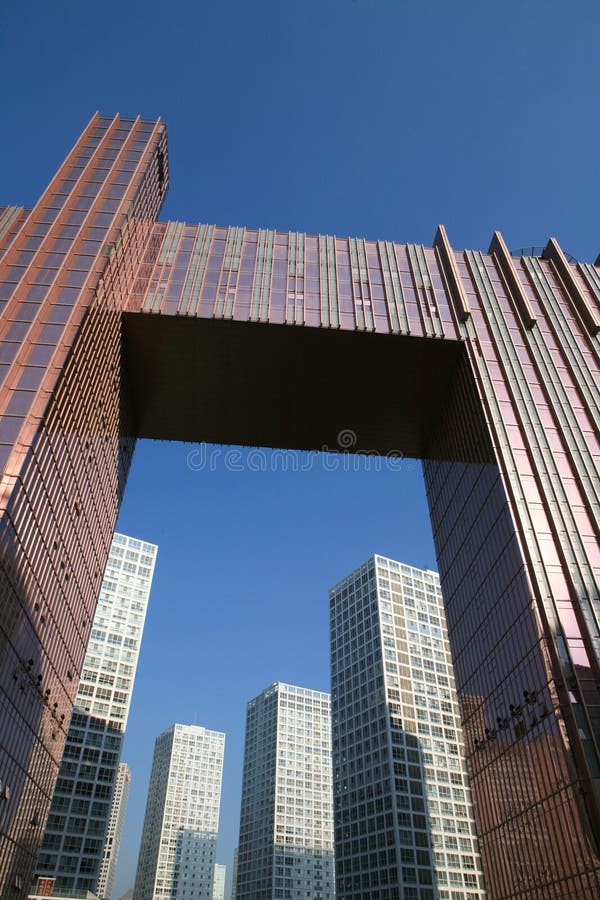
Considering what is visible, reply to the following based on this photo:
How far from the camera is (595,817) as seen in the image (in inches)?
1092

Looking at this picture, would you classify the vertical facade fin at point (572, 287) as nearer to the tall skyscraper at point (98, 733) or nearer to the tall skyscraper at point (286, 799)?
the tall skyscraper at point (98, 733)

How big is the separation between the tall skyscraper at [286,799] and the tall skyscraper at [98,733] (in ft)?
168

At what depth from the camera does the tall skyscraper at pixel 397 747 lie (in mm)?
90188

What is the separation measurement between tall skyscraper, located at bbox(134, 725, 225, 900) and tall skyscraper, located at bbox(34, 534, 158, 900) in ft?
265

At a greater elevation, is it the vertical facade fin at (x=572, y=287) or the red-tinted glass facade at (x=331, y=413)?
the vertical facade fin at (x=572, y=287)

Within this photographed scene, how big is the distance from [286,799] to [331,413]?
12368 centimetres

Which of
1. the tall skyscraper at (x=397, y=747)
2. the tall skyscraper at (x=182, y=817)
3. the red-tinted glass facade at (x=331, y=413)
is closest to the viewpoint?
the red-tinted glass facade at (x=331, y=413)

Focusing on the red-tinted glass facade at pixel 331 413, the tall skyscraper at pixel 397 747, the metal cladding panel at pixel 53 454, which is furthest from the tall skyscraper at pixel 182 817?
the red-tinted glass facade at pixel 331 413

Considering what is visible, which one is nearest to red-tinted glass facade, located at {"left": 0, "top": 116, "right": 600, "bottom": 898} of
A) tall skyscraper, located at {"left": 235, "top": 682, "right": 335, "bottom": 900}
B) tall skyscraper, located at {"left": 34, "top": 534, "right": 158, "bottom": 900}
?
tall skyscraper, located at {"left": 34, "top": 534, "right": 158, "bottom": 900}

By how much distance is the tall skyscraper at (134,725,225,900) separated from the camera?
171 metres

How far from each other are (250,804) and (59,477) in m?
144

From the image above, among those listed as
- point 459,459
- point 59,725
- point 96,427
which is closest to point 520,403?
point 459,459

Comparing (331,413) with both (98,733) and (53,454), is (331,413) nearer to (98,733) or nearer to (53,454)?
(53,454)

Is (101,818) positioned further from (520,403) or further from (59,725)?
(520,403)
